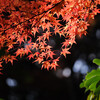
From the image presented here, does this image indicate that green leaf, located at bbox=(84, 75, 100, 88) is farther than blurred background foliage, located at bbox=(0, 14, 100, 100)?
No

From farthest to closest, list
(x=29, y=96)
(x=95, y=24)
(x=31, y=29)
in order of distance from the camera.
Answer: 1. (x=29, y=96)
2. (x=95, y=24)
3. (x=31, y=29)

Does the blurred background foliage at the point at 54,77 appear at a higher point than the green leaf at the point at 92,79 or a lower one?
higher

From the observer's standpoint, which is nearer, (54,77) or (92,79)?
(92,79)

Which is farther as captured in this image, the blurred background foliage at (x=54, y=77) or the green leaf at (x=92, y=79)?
the blurred background foliage at (x=54, y=77)

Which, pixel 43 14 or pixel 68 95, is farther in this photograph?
pixel 68 95

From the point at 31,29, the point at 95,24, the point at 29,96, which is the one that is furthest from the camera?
the point at 29,96

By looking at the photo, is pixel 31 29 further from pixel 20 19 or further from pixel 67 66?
Result: pixel 67 66

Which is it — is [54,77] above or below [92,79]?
above

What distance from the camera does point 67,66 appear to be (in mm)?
8086

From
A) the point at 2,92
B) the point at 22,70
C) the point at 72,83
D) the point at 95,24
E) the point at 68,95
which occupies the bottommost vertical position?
the point at 68,95

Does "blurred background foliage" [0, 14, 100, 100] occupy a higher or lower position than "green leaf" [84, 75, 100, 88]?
→ higher

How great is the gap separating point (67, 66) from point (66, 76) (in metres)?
0.54

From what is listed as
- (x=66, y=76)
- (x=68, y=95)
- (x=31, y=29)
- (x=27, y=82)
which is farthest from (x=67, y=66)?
(x=31, y=29)

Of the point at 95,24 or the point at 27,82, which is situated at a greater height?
the point at 95,24
